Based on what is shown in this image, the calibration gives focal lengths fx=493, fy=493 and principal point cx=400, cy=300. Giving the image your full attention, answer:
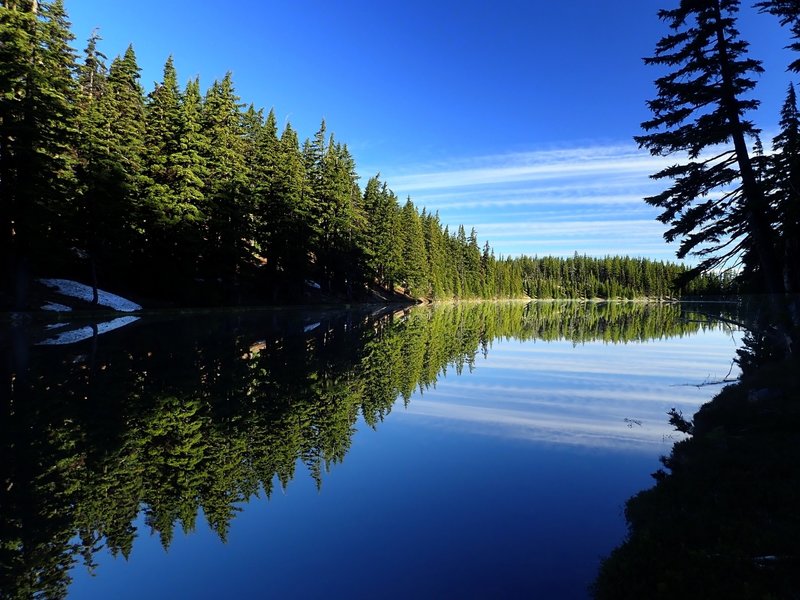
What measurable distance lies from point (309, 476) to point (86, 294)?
3411cm

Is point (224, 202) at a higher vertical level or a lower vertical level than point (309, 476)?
higher

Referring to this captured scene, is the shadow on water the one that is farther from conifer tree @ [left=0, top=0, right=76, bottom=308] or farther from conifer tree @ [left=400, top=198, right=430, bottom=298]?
conifer tree @ [left=400, top=198, right=430, bottom=298]

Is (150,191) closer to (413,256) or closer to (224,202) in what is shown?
(224,202)

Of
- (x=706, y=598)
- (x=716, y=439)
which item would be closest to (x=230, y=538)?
(x=706, y=598)

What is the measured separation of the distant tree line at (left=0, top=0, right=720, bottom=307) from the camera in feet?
93.3

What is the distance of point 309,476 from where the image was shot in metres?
7.68

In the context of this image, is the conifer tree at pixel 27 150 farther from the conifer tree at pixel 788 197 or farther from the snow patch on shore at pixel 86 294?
the conifer tree at pixel 788 197

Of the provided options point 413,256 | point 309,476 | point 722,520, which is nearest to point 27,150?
point 309,476

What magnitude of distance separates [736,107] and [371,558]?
48.4ft

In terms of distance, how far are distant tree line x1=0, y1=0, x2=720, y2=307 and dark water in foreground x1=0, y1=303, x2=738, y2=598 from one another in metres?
7.98

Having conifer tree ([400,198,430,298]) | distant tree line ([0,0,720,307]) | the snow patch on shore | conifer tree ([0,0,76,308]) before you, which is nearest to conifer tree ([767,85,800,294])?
distant tree line ([0,0,720,307])

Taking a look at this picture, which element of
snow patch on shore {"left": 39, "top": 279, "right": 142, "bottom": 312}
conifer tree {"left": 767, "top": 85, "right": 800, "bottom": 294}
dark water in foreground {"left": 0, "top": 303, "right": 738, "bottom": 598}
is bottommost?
dark water in foreground {"left": 0, "top": 303, "right": 738, "bottom": 598}

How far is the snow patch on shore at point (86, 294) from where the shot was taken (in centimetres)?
3406

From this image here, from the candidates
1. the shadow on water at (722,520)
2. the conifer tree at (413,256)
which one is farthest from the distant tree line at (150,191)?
the conifer tree at (413,256)
